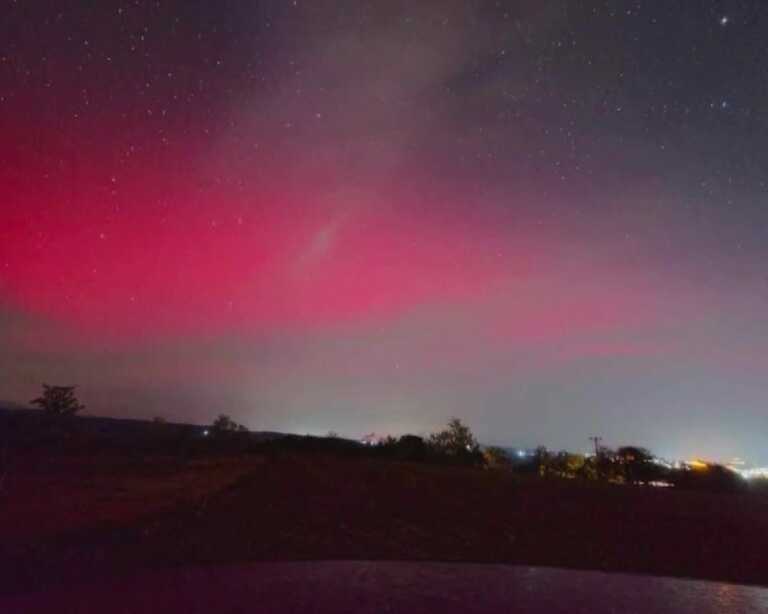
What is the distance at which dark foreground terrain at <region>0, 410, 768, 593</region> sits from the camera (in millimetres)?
11344

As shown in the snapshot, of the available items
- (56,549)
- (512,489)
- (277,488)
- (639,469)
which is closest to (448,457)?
(639,469)

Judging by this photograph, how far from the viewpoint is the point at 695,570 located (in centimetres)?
1223

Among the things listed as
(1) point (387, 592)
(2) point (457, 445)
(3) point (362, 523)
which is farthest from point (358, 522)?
(2) point (457, 445)

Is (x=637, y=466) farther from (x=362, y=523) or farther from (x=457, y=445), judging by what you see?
(x=362, y=523)

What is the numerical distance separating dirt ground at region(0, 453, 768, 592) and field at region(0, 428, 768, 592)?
0.04 metres

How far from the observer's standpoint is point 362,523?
14203 millimetres

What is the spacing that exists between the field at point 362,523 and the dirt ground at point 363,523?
0.04 meters

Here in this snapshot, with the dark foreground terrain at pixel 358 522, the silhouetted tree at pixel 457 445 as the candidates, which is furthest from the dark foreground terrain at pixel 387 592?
the silhouetted tree at pixel 457 445

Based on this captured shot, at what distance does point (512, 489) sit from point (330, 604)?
457 inches

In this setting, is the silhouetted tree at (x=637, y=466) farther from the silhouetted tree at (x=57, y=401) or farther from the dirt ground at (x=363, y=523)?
the silhouetted tree at (x=57, y=401)

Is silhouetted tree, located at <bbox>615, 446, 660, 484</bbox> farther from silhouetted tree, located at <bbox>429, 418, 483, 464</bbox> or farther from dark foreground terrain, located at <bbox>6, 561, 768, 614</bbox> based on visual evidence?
dark foreground terrain, located at <bbox>6, 561, 768, 614</bbox>

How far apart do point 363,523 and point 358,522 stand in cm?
13

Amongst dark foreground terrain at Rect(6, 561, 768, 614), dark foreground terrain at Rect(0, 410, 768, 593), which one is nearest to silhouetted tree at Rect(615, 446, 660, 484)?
dark foreground terrain at Rect(0, 410, 768, 593)

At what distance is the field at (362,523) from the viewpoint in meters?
11.4
